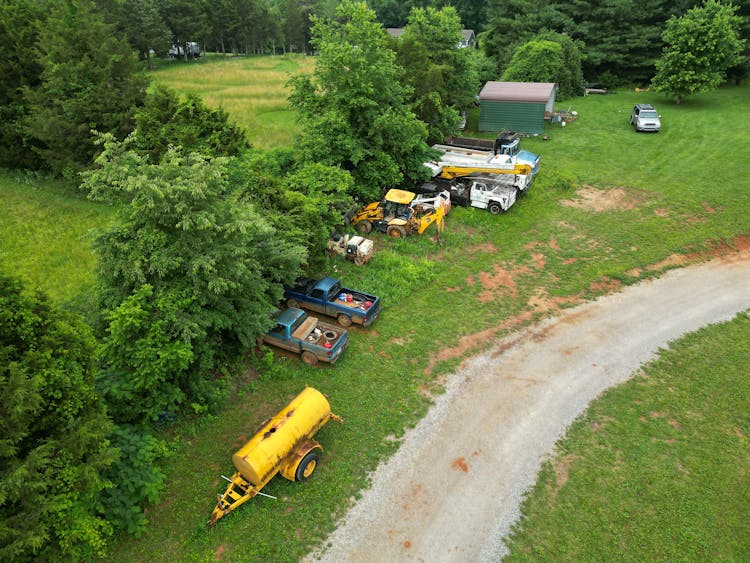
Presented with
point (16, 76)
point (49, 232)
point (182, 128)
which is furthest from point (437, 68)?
point (16, 76)

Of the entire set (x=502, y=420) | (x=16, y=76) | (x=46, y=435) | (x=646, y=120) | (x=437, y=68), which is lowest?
(x=502, y=420)

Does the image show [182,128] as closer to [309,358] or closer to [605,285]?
[309,358]

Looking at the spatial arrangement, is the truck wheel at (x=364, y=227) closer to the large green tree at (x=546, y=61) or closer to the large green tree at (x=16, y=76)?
the large green tree at (x=16, y=76)

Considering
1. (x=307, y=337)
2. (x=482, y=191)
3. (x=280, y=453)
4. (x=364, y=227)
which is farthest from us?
(x=482, y=191)

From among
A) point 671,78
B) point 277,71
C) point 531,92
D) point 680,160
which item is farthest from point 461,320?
point 277,71

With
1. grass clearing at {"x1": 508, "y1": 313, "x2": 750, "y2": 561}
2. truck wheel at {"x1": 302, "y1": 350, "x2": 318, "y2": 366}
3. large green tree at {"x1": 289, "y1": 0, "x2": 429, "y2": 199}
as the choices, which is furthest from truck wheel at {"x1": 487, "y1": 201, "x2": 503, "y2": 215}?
truck wheel at {"x1": 302, "y1": 350, "x2": 318, "y2": 366}

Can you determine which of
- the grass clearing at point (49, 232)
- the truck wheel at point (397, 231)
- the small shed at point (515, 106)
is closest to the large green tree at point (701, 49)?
the small shed at point (515, 106)

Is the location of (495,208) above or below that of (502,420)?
above

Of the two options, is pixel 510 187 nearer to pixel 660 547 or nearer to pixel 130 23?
pixel 660 547
